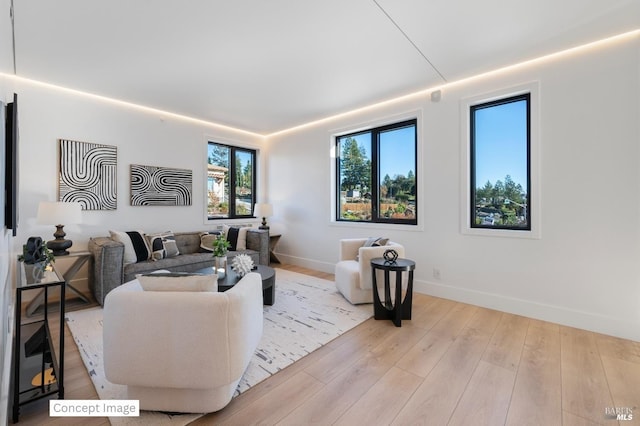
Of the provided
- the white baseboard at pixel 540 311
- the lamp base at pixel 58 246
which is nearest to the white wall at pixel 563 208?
the white baseboard at pixel 540 311

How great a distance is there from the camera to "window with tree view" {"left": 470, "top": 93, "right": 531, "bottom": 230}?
120 inches

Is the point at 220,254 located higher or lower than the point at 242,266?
higher

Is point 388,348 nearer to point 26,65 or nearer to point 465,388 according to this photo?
point 465,388

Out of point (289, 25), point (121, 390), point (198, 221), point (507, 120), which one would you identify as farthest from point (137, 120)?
point (507, 120)

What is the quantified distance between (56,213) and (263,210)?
293cm

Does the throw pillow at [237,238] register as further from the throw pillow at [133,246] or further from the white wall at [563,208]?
the white wall at [563,208]

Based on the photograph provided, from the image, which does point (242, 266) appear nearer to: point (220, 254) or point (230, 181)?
point (220, 254)

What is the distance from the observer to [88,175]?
3.70m

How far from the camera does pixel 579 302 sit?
267 centimetres

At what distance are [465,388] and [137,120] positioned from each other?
5.07 meters

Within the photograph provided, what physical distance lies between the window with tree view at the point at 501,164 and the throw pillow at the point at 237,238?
11.3 ft

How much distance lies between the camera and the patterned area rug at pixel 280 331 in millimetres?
1741
